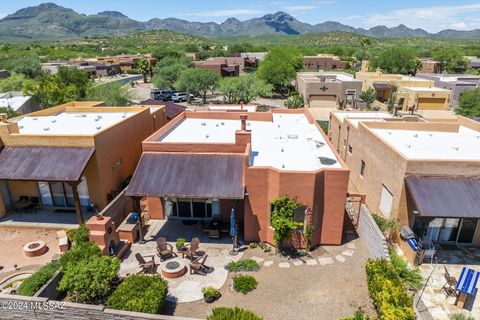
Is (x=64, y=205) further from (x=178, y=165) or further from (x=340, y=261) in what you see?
(x=340, y=261)

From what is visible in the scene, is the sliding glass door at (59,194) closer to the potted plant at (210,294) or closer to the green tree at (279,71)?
the potted plant at (210,294)

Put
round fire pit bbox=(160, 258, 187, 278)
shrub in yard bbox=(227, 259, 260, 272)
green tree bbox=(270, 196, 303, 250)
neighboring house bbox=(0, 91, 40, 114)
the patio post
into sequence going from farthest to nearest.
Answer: neighboring house bbox=(0, 91, 40, 114)
the patio post
green tree bbox=(270, 196, 303, 250)
shrub in yard bbox=(227, 259, 260, 272)
round fire pit bbox=(160, 258, 187, 278)

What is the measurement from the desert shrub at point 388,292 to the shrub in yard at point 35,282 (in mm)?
13682

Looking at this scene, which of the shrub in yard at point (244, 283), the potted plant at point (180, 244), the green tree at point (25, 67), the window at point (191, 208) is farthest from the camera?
the green tree at point (25, 67)

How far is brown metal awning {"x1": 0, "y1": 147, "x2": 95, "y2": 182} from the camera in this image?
18359 millimetres

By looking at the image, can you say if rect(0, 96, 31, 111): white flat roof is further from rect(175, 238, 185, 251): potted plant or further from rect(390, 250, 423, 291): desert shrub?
rect(390, 250, 423, 291): desert shrub

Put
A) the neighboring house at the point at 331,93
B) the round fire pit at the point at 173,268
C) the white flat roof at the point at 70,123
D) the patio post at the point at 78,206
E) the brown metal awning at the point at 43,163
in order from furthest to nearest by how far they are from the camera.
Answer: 1. the neighboring house at the point at 331,93
2. the white flat roof at the point at 70,123
3. the patio post at the point at 78,206
4. the brown metal awning at the point at 43,163
5. the round fire pit at the point at 173,268

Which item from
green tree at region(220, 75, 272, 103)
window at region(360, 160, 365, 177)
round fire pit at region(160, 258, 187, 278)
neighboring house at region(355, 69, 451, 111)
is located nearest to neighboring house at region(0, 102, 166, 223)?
round fire pit at region(160, 258, 187, 278)

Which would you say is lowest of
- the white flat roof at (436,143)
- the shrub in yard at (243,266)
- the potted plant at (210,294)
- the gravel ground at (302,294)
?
the gravel ground at (302,294)

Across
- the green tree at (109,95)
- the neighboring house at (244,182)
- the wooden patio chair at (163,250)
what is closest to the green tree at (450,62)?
the green tree at (109,95)

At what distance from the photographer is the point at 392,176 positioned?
1775 centimetres

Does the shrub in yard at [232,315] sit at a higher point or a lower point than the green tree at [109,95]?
lower

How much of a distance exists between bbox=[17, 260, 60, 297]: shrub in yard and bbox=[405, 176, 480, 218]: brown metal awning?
16.8m

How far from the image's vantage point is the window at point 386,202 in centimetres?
1808
